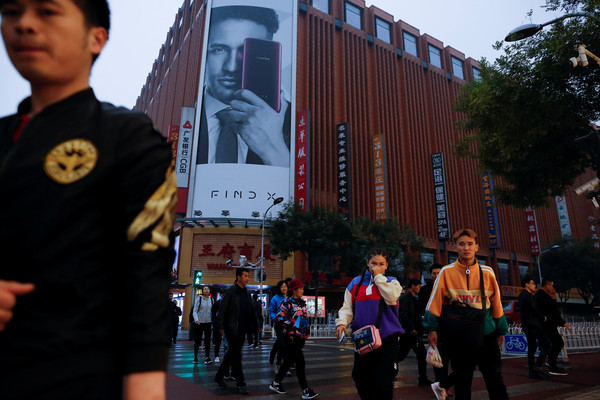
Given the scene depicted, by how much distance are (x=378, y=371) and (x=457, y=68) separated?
183 feet

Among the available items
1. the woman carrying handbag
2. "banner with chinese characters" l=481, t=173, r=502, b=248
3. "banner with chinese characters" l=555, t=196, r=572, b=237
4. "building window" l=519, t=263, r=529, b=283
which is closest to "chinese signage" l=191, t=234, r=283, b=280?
"banner with chinese characters" l=481, t=173, r=502, b=248

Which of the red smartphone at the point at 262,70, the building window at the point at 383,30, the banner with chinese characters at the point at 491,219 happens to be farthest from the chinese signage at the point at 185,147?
the banner with chinese characters at the point at 491,219

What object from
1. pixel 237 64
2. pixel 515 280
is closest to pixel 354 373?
pixel 237 64

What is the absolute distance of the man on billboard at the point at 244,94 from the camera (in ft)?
109

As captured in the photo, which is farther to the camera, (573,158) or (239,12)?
(239,12)

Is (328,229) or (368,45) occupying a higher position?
(368,45)

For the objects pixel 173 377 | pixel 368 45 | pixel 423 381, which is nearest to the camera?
pixel 423 381

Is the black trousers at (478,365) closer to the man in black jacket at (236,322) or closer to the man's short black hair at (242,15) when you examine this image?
the man in black jacket at (236,322)

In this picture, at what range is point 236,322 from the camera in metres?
6.66

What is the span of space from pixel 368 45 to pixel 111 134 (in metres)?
46.9

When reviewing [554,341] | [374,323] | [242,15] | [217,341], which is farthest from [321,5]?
[374,323]

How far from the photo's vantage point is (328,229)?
2552 cm

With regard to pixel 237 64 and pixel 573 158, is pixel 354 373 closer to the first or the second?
pixel 573 158

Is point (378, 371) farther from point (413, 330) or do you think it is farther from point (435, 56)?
point (435, 56)
